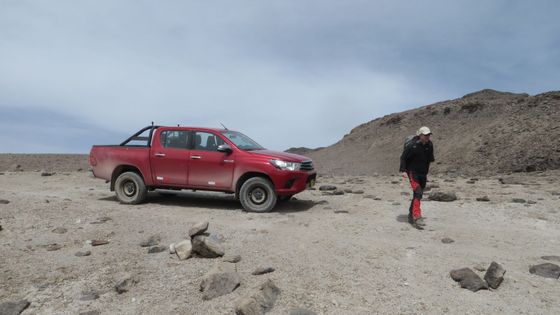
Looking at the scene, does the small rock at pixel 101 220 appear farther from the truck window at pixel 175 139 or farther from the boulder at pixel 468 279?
the boulder at pixel 468 279

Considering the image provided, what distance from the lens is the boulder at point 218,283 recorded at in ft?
15.4

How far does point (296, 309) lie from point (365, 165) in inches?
1105

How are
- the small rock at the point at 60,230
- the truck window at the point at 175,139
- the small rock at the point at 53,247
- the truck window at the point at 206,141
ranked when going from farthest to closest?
1. the truck window at the point at 175,139
2. the truck window at the point at 206,141
3. the small rock at the point at 60,230
4. the small rock at the point at 53,247

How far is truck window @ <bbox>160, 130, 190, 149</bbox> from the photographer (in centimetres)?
959

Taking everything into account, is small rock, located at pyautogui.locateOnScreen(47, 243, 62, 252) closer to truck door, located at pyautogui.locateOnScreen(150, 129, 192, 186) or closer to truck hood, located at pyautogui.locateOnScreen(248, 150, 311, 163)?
truck door, located at pyautogui.locateOnScreen(150, 129, 192, 186)

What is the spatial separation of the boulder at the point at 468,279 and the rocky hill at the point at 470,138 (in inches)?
662

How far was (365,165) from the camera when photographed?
Answer: 3164 centimetres

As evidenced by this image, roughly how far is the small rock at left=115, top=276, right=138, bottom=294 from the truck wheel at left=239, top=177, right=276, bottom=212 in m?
3.97

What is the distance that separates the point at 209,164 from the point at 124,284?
4448mm

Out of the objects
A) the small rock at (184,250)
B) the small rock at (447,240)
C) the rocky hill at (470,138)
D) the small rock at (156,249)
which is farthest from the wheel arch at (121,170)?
the rocky hill at (470,138)

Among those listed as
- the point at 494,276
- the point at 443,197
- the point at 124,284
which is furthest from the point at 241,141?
the point at 494,276

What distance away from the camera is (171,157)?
31.2 feet

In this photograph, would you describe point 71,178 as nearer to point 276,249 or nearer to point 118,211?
point 118,211

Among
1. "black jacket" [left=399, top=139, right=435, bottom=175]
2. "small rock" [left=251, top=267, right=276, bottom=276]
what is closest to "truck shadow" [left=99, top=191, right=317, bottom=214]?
"black jacket" [left=399, top=139, right=435, bottom=175]
